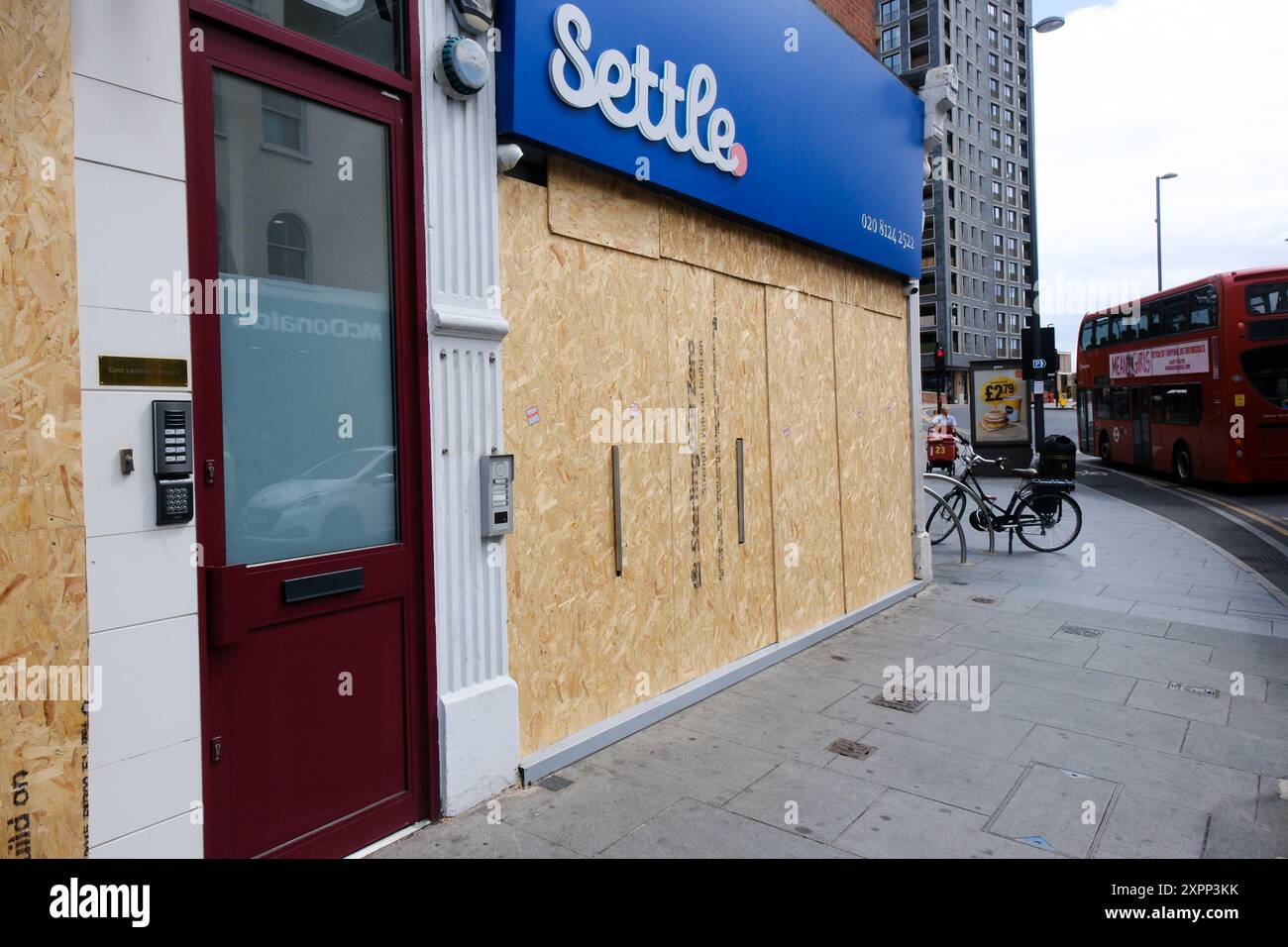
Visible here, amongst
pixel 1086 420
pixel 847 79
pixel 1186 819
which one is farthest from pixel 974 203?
pixel 1186 819

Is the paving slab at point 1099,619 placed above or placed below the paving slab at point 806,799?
above

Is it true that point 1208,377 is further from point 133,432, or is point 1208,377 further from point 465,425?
point 133,432

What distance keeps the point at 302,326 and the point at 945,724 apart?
13.2ft

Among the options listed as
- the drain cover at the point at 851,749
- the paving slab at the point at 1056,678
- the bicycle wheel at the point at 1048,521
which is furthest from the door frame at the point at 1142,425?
the drain cover at the point at 851,749

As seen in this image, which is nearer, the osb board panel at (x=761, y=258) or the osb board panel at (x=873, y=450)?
the osb board panel at (x=761, y=258)

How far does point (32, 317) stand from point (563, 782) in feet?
9.46

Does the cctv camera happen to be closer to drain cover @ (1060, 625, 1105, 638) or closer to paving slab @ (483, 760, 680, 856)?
paving slab @ (483, 760, 680, 856)

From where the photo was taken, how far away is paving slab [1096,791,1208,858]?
349 cm

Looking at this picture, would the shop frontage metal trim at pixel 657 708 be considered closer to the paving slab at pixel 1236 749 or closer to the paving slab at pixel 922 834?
the paving slab at pixel 922 834

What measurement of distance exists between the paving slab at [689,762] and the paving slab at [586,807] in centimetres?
11

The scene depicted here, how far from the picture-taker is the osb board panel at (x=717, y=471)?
5.33 metres

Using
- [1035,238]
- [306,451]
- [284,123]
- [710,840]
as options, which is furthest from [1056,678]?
[1035,238]

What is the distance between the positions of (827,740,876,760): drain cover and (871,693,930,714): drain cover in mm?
671
